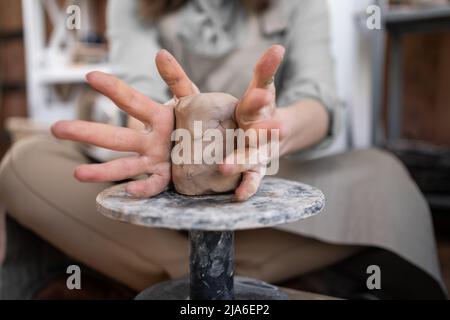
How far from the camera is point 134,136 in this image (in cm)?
42

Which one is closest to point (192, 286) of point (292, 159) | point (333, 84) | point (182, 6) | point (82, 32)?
point (292, 159)

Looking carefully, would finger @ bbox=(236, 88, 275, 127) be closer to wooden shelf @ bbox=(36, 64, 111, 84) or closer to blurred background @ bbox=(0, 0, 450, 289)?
blurred background @ bbox=(0, 0, 450, 289)

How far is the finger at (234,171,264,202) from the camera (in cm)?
40

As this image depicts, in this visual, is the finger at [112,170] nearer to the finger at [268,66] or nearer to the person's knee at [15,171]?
the finger at [268,66]

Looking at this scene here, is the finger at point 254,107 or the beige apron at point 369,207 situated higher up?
the finger at point 254,107

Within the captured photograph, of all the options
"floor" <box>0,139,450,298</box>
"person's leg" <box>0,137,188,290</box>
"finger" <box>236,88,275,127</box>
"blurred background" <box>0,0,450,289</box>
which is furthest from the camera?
"blurred background" <box>0,0,450,289</box>

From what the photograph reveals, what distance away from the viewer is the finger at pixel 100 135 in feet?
1.29

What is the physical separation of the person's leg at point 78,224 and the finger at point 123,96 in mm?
308

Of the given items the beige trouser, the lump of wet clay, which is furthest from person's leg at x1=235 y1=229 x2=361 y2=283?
the lump of wet clay

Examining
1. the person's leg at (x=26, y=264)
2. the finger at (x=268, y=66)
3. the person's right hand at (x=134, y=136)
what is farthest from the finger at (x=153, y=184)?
the person's leg at (x=26, y=264)

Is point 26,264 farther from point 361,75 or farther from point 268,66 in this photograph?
point 361,75

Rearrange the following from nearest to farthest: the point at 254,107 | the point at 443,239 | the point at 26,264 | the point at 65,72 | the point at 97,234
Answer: the point at 254,107, the point at 97,234, the point at 26,264, the point at 443,239, the point at 65,72

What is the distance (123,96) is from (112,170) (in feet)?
0.22

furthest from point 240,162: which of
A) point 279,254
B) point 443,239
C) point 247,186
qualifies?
point 443,239
